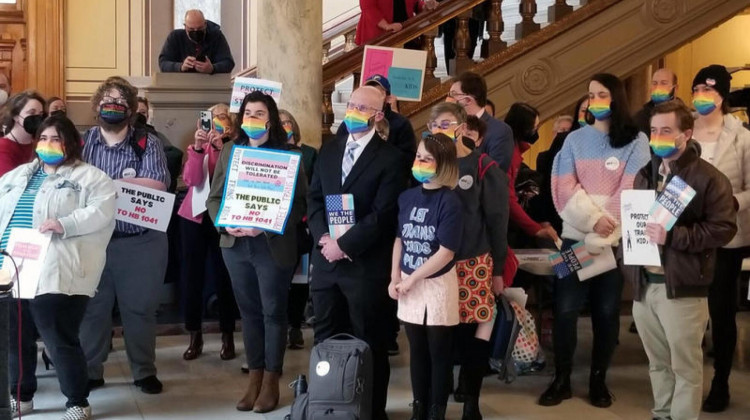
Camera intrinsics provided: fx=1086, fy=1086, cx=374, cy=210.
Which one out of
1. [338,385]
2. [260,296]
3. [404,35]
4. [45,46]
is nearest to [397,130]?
[260,296]

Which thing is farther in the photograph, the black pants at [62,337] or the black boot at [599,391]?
the black boot at [599,391]

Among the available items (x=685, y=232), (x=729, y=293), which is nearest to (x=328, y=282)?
(x=685, y=232)

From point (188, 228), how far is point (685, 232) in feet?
10.8

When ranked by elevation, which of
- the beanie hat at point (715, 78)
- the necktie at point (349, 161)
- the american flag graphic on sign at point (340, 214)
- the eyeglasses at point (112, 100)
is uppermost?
the beanie hat at point (715, 78)

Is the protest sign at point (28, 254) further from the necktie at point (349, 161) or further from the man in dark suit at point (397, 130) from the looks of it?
the man in dark suit at point (397, 130)

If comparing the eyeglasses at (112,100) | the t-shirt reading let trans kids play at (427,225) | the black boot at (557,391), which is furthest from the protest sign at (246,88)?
the black boot at (557,391)

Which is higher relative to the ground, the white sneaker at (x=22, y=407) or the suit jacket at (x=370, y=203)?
the suit jacket at (x=370, y=203)

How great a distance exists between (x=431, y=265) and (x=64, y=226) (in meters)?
1.80

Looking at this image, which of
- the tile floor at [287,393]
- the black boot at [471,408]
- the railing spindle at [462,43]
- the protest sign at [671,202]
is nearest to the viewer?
the protest sign at [671,202]

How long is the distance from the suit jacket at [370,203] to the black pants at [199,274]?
171 centimetres

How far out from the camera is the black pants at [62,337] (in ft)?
17.7

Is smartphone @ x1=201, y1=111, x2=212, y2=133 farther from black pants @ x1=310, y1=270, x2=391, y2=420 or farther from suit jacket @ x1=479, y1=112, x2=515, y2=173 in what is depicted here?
suit jacket @ x1=479, y1=112, x2=515, y2=173

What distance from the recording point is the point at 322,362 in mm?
5141

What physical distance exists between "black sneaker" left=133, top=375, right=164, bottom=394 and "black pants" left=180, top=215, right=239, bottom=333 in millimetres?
833
